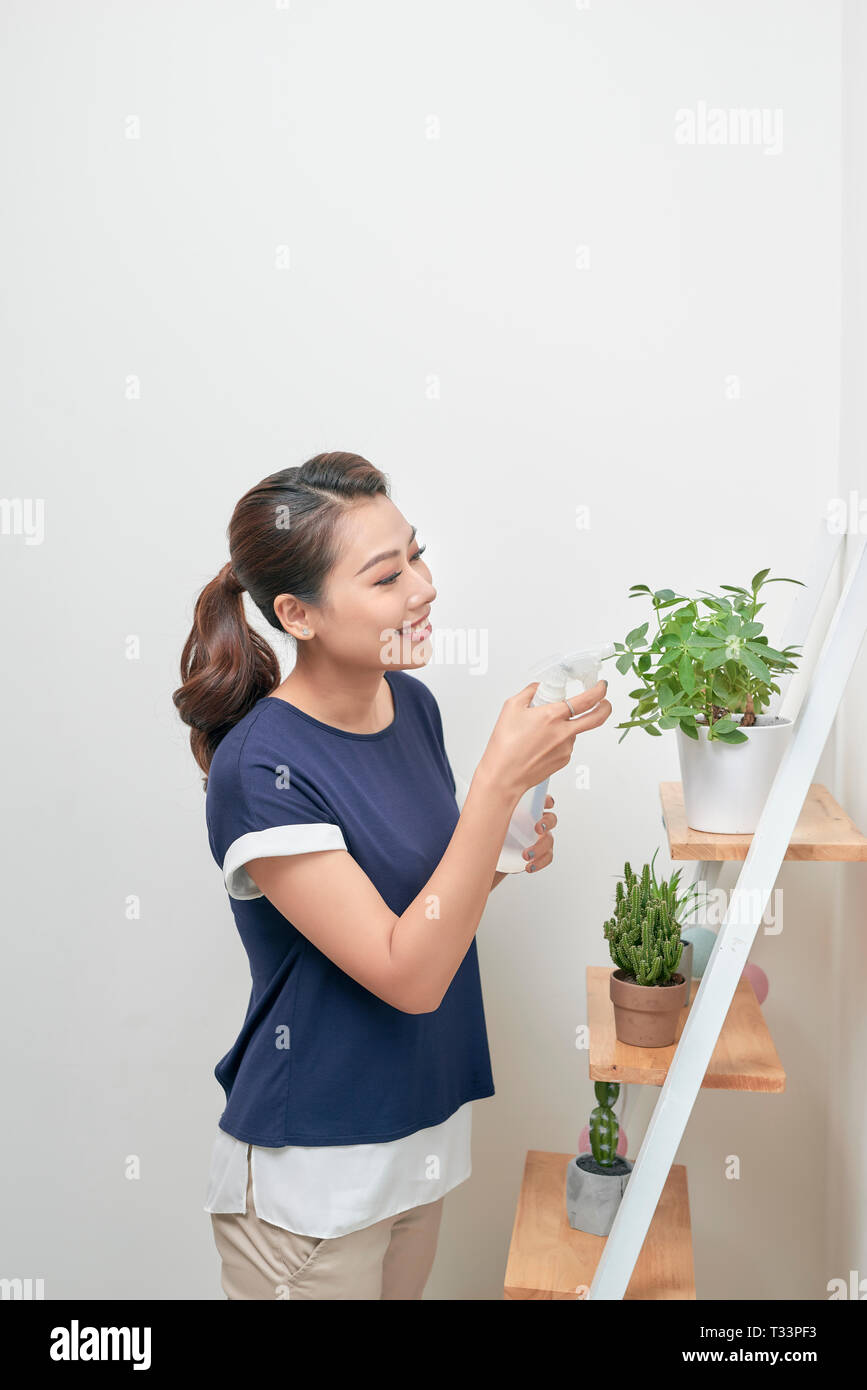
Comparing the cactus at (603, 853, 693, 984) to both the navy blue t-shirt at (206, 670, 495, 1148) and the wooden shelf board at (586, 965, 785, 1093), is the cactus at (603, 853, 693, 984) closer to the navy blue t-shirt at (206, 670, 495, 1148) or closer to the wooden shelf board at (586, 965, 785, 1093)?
the wooden shelf board at (586, 965, 785, 1093)

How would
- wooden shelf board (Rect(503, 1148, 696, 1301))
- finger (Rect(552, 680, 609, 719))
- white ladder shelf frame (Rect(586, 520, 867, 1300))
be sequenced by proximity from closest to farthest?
1. white ladder shelf frame (Rect(586, 520, 867, 1300))
2. finger (Rect(552, 680, 609, 719))
3. wooden shelf board (Rect(503, 1148, 696, 1301))

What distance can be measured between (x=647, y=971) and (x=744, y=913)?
185 mm

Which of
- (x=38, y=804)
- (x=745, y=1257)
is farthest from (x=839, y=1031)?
(x=38, y=804)

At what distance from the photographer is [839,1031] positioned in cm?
138

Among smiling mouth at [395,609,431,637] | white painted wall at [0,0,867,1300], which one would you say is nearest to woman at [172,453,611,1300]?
smiling mouth at [395,609,431,637]

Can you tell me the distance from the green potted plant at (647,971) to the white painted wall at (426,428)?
0.97 feet

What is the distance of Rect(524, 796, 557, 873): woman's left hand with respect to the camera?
1.24 metres

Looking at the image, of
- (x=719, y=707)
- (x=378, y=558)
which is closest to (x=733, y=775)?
(x=719, y=707)

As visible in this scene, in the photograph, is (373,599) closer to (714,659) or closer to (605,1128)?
(714,659)

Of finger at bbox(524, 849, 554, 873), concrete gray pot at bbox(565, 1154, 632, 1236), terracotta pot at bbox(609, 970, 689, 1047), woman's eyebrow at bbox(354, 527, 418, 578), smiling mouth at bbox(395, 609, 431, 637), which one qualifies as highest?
woman's eyebrow at bbox(354, 527, 418, 578)

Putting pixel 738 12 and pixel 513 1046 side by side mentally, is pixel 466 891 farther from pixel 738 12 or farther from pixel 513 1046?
pixel 738 12

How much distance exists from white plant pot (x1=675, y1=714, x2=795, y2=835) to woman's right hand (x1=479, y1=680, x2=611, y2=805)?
0.33ft
